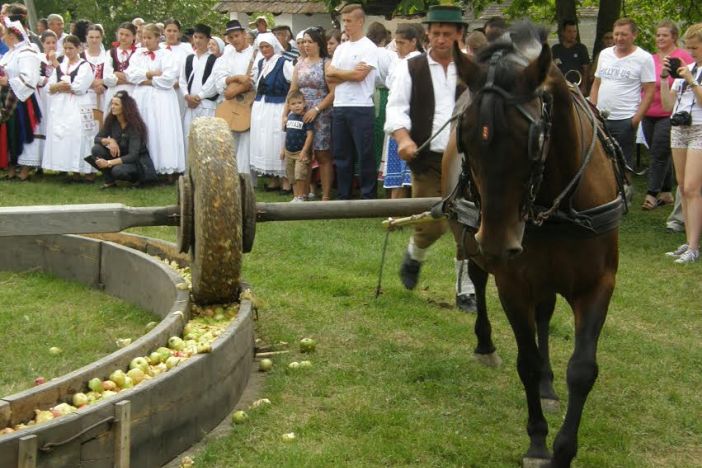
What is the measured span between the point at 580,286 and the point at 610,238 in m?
0.27

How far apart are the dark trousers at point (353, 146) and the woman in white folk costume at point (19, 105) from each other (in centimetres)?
504

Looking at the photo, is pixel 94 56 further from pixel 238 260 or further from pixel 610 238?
pixel 610 238

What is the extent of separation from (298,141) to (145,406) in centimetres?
830

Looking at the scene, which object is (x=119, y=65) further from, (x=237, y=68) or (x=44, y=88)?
(x=237, y=68)

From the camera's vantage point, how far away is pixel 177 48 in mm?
14703

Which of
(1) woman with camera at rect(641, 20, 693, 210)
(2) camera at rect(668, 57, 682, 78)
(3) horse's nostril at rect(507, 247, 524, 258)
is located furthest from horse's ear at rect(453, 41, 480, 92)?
(1) woman with camera at rect(641, 20, 693, 210)

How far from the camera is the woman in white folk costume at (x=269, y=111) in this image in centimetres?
1323

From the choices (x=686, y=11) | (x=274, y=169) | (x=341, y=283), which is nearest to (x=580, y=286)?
(x=341, y=283)

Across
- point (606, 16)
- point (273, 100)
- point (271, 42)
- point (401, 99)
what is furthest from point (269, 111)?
point (401, 99)

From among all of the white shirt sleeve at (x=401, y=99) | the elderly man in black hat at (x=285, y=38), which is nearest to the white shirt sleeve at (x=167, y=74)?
the elderly man in black hat at (x=285, y=38)

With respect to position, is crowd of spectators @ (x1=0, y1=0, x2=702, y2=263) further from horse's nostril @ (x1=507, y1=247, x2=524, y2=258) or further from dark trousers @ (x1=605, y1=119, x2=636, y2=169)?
horse's nostril @ (x1=507, y1=247, x2=524, y2=258)

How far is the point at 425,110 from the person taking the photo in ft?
24.5

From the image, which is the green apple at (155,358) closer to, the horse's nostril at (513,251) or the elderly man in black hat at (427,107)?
the horse's nostril at (513,251)

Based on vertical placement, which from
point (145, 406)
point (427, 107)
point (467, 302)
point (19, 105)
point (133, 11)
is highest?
point (133, 11)
